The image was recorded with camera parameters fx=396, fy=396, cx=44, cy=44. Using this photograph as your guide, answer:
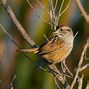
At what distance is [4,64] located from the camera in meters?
5.74

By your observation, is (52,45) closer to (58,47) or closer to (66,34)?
(58,47)

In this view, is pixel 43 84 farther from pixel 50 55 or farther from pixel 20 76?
pixel 50 55

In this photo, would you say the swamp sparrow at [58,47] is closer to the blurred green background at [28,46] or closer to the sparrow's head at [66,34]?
the sparrow's head at [66,34]

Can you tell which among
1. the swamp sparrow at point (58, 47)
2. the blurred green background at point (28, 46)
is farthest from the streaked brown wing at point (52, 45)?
the blurred green background at point (28, 46)

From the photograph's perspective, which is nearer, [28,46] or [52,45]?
A: [52,45]

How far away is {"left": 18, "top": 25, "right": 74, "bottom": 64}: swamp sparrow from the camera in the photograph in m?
4.42

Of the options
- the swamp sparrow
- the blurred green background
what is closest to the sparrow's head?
the swamp sparrow

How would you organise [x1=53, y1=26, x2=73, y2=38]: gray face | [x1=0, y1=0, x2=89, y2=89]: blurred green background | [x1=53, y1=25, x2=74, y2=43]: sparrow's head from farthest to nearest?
[x1=0, y1=0, x2=89, y2=89]: blurred green background < [x1=53, y1=25, x2=74, y2=43]: sparrow's head < [x1=53, y1=26, x2=73, y2=38]: gray face

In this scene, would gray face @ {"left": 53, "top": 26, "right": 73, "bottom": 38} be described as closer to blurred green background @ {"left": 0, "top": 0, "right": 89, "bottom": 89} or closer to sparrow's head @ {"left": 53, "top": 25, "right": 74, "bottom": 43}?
sparrow's head @ {"left": 53, "top": 25, "right": 74, "bottom": 43}

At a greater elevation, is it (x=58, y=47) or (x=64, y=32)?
(x=64, y=32)

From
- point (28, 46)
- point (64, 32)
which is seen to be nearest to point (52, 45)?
point (64, 32)

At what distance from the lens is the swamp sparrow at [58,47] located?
14.5ft

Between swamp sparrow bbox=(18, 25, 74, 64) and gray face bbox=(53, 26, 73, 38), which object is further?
swamp sparrow bbox=(18, 25, 74, 64)

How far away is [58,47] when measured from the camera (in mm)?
4555
